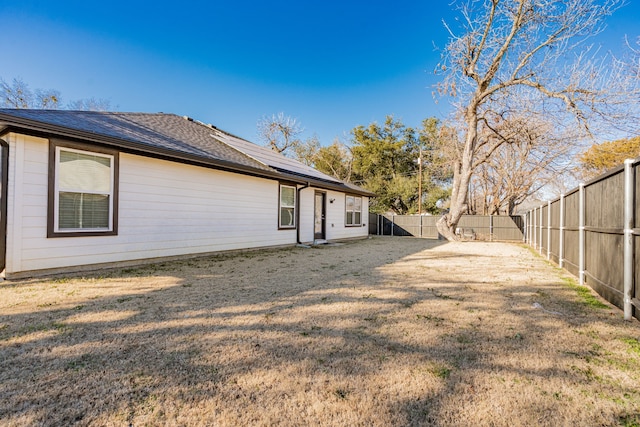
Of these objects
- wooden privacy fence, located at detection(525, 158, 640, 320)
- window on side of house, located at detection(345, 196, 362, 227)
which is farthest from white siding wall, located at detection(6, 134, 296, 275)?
wooden privacy fence, located at detection(525, 158, 640, 320)

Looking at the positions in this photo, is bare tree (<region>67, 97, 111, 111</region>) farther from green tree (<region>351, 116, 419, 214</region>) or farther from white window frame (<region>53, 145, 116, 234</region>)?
white window frame (<region>53, 145, 116, 234</region>)

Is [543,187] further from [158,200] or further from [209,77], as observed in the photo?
[158,200]

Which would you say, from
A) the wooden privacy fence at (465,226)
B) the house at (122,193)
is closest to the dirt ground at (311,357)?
the house at (122,193)

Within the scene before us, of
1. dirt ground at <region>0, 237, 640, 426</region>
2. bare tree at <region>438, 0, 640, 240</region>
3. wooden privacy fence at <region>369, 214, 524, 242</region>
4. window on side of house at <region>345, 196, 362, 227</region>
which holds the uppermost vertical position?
bare tree at <region>438, 0, 640, 240</region>

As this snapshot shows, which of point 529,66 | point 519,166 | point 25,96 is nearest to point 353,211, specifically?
point 529,66

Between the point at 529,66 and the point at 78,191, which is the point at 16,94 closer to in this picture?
the point at 78,191

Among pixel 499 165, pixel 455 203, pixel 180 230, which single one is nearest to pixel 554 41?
pixel 455 203

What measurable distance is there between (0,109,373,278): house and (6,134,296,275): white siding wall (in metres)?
0.02

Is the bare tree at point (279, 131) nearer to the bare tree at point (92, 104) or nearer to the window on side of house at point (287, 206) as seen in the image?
the bare tree at point (92, 104)

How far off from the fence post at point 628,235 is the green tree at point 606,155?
699 inches

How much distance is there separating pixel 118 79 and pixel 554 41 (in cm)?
2083

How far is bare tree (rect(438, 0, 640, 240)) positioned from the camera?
953 cm

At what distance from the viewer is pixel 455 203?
1463cm

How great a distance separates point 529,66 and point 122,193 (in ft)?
45.9
